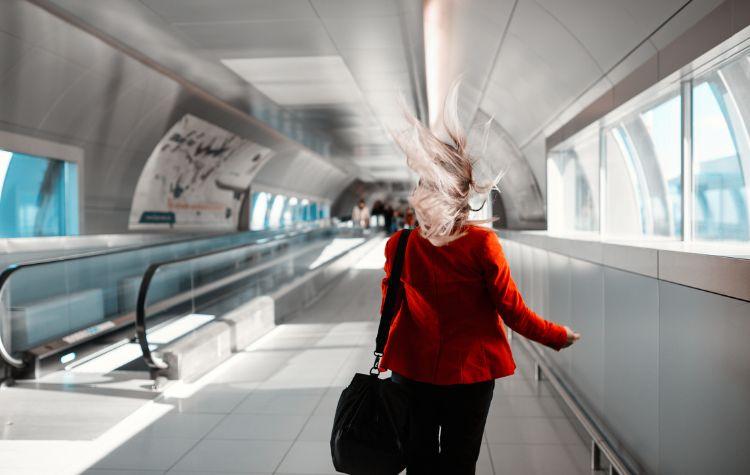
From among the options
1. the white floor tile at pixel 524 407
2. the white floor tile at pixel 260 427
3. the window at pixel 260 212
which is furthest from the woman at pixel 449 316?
the window at pixel 260 212

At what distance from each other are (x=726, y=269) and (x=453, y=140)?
1.04 m

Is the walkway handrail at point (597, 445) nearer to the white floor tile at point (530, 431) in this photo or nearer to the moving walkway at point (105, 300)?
the white floor tile at point (530, 431)

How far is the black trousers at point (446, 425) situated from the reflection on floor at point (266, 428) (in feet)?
5.17

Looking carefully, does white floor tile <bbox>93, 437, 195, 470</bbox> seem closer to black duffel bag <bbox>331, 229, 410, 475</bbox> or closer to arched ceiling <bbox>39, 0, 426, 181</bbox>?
black duffel bag <bbox>331, 229, 410, 475</bbox>

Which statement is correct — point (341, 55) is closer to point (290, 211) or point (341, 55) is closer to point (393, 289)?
point (393, 289)

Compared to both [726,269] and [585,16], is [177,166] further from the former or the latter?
[726,269]

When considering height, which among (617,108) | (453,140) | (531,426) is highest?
(617,108)

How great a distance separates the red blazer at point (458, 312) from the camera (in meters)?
2.29

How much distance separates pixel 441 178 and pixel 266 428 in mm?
2982

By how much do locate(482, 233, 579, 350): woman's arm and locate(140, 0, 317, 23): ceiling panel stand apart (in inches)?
220

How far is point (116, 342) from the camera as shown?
7293mm

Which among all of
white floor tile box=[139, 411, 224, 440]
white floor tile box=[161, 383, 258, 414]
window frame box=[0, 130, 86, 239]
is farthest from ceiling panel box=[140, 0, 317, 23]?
white floor tile box=[139, 411, 224, 440]

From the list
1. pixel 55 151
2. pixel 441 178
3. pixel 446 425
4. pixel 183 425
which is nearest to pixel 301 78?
pixel 55 151

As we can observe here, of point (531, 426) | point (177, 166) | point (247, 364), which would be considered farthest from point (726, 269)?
point (177, 166)
